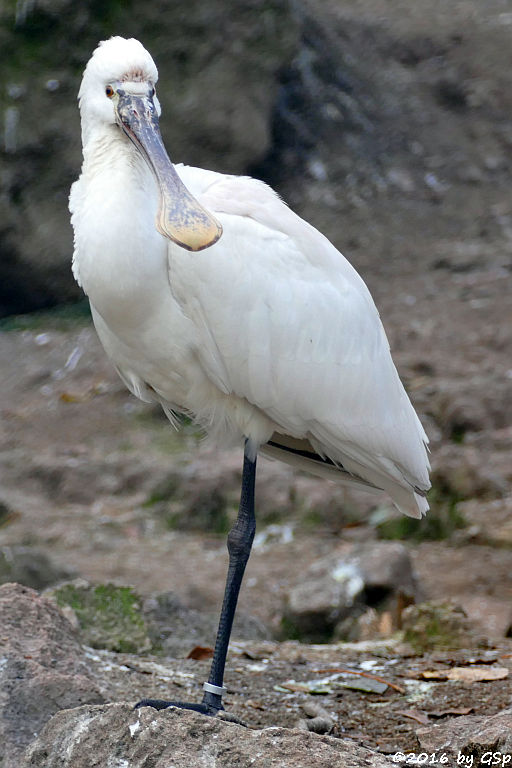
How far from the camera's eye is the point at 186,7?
9672 millimetres

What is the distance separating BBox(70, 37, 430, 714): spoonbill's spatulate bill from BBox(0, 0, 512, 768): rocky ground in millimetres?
606

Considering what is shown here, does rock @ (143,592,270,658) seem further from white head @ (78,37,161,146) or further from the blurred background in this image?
white head @ (78,37,161,146)

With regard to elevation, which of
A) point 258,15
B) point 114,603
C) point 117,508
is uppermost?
point 258,15

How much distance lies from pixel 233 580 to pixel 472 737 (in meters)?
1.37

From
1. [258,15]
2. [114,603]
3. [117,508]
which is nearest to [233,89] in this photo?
[258,15]

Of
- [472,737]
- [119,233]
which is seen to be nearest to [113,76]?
[119,233]

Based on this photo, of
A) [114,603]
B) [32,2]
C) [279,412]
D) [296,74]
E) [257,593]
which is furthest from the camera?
[296,74]

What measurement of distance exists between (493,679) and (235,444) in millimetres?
1329

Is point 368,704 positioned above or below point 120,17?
below

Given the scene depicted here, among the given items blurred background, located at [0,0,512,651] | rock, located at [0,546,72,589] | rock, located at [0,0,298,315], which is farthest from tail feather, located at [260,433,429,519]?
rock, located at [0,0,298,315]

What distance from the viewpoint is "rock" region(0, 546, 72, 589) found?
20.0ft

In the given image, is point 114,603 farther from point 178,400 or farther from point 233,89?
point 233,89


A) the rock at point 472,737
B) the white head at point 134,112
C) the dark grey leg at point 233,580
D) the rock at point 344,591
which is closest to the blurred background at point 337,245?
the rock at point 344,591

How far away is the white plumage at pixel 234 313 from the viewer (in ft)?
13.4
